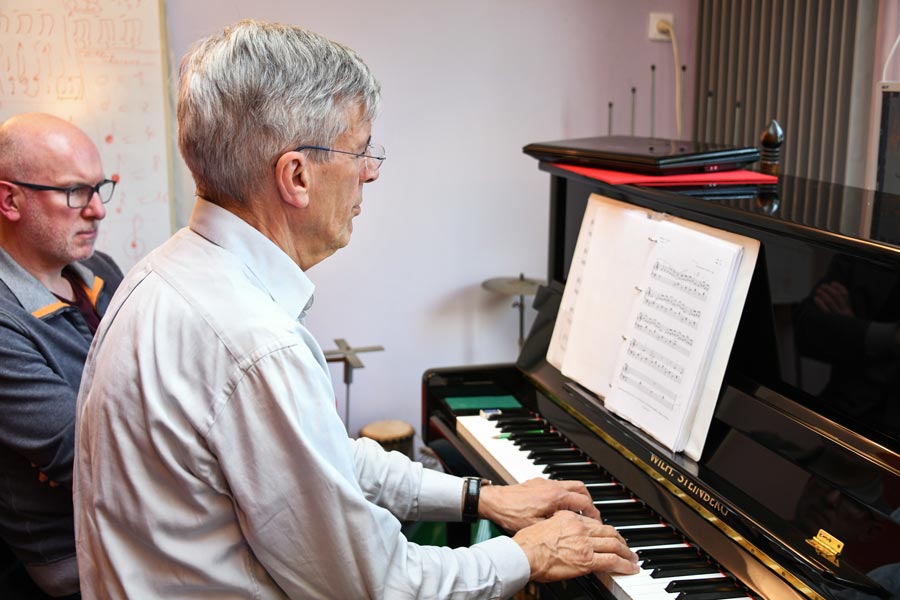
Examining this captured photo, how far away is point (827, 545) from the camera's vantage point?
1.28 meters

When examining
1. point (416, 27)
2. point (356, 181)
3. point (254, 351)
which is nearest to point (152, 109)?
point (416, 27)

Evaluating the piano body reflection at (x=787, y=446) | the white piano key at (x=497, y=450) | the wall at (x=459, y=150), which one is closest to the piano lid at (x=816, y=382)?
the piano body reflection at (x=787, y=446)

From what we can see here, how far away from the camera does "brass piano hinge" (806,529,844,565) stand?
1.26 metres

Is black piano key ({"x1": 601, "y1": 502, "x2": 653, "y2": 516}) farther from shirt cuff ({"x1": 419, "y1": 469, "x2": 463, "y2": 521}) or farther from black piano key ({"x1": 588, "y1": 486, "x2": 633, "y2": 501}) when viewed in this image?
shirt cuff ({"x1": 419, "y1": 469, "x2": 463, "y2": 521})

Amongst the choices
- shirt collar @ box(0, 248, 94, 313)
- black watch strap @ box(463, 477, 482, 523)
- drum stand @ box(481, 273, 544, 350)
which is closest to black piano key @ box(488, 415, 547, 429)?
black watch strap @ box(463, 477, 482, 523)

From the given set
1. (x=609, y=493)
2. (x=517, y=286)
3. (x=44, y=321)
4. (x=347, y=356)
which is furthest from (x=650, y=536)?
(x=517, y=286)

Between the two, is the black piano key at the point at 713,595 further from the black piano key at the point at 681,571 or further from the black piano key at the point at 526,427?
the black piano key at the point at 526,427

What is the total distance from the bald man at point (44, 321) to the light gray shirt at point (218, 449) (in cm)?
55

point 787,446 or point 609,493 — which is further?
point 609,493

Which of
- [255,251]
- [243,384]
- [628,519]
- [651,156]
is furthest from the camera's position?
[651,156]

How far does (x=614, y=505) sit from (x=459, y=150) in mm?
2010

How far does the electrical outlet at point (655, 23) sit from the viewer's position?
11.5 feet

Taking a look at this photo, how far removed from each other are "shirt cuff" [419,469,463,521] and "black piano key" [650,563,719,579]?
39cm

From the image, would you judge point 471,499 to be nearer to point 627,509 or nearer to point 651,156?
point 627,509
